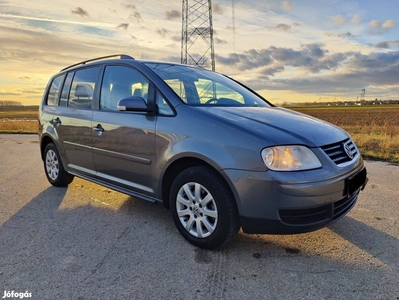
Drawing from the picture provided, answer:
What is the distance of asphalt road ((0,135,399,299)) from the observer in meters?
2.15

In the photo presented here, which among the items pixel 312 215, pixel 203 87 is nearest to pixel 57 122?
pixel 203 87

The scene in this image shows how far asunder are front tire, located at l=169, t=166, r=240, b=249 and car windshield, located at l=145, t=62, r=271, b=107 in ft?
2.53

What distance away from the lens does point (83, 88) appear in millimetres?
3998

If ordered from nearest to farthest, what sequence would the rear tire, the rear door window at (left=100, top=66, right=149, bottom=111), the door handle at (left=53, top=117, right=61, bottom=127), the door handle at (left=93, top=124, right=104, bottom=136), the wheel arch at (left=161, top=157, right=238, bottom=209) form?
the wheel arch at (left=161, top=157, right=238, bottom=209)
the rear door window at (left=100, top=66, right=149, bottom=111)
the door handle at (left=93, top=124, right=104, bottom=136)
the door handle at (left=53, top=117, right=61, bottom=127)
the rear tire

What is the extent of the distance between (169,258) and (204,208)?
504 mm

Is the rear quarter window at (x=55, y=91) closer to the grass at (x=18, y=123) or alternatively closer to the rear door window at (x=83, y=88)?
the rear door window at (x=83, y=88)

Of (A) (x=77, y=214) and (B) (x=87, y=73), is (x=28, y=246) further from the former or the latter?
(B) (x=87, y=73)

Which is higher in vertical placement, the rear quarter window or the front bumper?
the rear quarter window

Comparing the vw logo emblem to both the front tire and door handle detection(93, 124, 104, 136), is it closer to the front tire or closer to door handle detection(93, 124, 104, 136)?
the front tire

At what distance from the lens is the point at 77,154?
4.03m

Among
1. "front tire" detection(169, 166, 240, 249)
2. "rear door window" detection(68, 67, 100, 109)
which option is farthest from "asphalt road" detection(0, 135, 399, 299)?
"rear door window" detection(68, 67, 100, 109)

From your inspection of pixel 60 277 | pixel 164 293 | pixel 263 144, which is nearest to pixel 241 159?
pixel 263 144

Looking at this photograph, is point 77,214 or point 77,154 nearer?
point 77,214

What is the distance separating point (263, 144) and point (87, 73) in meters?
2.71
